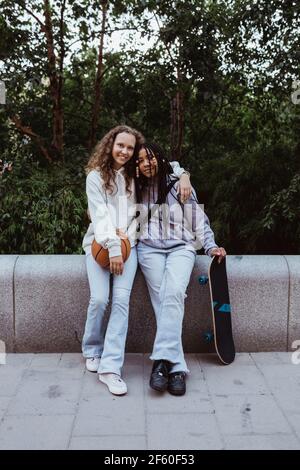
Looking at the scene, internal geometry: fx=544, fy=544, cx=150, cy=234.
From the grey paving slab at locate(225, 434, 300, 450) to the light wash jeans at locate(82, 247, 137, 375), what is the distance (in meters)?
1.02

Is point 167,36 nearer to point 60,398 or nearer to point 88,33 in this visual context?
point 88,33

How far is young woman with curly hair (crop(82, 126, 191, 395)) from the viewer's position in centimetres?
382

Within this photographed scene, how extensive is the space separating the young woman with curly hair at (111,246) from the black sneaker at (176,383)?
319 millimetres

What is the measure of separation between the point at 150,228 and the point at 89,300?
0.74 metres

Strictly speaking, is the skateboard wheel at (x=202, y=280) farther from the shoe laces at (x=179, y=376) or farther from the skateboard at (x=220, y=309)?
the shoe laces at (x=179, y=376)

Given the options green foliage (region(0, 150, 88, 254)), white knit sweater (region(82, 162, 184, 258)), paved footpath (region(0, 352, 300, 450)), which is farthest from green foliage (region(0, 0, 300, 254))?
paved footpath (region(0, 352, 300, 450))

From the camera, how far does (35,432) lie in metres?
3.12

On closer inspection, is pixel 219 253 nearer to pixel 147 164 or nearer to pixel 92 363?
pixel 147 164

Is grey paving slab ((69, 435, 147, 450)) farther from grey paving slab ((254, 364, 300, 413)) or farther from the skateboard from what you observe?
the skateboard

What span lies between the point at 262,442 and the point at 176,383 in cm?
79

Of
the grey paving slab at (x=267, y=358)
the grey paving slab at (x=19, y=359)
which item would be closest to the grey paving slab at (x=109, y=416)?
the grey paving slab at (x=19, y=359)

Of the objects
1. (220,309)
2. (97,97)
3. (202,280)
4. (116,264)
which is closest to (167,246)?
(202,280)

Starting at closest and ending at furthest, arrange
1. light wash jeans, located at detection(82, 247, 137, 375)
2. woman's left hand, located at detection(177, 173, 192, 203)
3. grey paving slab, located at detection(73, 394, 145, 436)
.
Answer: grey paving slab, located at detection(73, 394, 145, 436)
light wash jeans, located at detection(82, 247, 137, 375)
woman's left hand, located at detection(177, 173, 192, 203)

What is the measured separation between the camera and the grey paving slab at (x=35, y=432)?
2988 mm
